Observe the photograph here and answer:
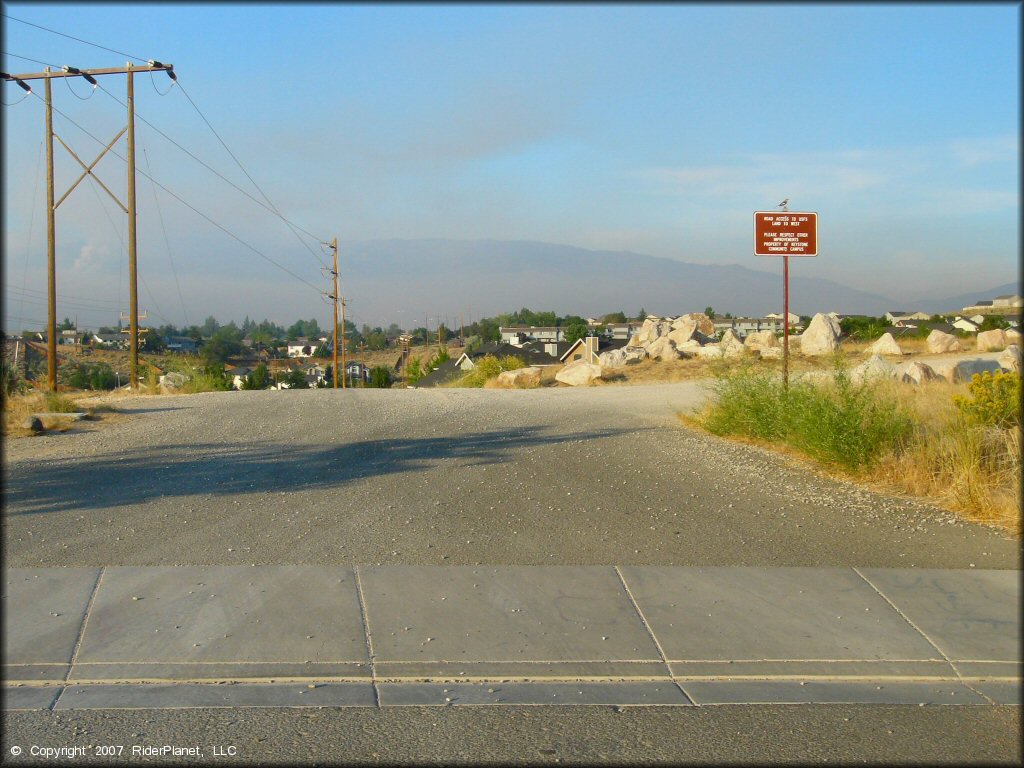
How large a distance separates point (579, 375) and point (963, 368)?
10.0 m

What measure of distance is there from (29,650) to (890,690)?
5.44m

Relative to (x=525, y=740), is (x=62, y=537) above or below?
above

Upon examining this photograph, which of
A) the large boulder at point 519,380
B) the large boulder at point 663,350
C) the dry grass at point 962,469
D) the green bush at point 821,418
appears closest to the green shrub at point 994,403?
the dry grass at point 962,469

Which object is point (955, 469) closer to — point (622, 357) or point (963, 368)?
point (963, 368)

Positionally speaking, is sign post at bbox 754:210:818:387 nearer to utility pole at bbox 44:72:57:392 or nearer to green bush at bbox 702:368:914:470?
green bush at bbox 702:368:914:470

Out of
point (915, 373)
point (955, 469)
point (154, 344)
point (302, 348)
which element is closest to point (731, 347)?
point (915, 373)

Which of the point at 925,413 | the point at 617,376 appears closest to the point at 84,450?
the point at 925,413

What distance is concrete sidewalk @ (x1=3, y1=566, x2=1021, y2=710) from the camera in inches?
226

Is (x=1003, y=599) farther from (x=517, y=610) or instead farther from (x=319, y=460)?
(x=319, y=460)

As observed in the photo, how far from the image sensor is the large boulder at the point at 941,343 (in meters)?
30.1

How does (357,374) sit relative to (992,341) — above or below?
below

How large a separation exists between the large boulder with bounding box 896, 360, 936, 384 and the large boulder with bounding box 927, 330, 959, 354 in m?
9.74

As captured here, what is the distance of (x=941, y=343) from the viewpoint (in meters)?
30.3

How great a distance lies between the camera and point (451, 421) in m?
14.7
